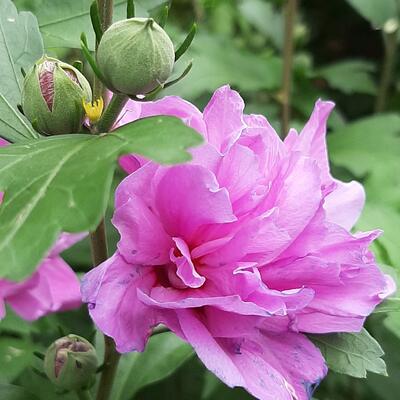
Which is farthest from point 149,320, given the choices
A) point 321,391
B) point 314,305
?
point 321,391

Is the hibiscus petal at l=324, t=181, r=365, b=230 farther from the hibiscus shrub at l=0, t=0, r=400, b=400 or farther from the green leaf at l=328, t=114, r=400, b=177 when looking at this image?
the green leaf at l=328, t=114, r=400, b=177

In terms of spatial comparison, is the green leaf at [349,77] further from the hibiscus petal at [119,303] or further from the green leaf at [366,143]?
the hibiscus petal at [119,303]

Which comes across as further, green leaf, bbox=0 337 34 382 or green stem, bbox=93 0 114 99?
green leaf, bbox=0 337 34 382

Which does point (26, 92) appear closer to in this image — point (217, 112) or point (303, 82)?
point (217, 112)

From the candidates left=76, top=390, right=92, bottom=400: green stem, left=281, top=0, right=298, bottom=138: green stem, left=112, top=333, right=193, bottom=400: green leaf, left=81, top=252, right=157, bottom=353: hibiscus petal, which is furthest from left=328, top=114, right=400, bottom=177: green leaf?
left=81, top=252, right=157, bottom=353: hibiscus petal

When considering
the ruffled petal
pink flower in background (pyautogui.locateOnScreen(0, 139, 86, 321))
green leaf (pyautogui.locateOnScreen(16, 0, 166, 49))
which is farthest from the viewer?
pink flower in background (pyautogui.locateOnScreen(0, 139, 86, 321))

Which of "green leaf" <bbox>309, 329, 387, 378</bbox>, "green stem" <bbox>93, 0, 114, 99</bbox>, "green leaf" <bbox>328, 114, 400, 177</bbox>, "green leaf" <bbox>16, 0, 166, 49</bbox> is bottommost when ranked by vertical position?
"green leaf" <bbox>328, 114, 400, 177</bbox>

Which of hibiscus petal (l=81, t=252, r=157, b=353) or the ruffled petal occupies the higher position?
hibiscus petal (l=81, t=252, r=157, b=353)
